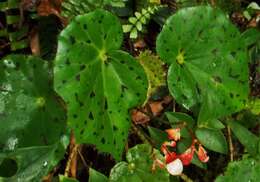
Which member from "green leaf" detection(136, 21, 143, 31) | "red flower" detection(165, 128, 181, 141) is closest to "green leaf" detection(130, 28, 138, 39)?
"green leaf" detection(136, 21, 143, 31)

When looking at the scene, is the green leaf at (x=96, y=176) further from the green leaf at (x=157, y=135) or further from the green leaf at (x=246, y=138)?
the green leaf at (x=246, y=138)

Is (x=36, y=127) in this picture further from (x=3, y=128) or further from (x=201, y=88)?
(x=201, y=88)

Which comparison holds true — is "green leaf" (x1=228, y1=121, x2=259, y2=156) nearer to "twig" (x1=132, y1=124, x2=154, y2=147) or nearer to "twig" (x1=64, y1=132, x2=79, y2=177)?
"twig" (x1=132, y1=124, x2=154, y2=147)

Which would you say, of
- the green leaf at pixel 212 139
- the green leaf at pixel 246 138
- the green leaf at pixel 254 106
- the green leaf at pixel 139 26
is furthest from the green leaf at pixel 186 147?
the green leaf at pixel 139 26

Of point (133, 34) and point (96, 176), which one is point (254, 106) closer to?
point (133, 34)

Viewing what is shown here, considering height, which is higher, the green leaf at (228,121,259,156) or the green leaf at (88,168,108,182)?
the green leaf at (228,121,259,156)

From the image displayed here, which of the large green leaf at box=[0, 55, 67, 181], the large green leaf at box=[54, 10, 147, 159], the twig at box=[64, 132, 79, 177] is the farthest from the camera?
the twig at box=[64, 132, 79, 177]
